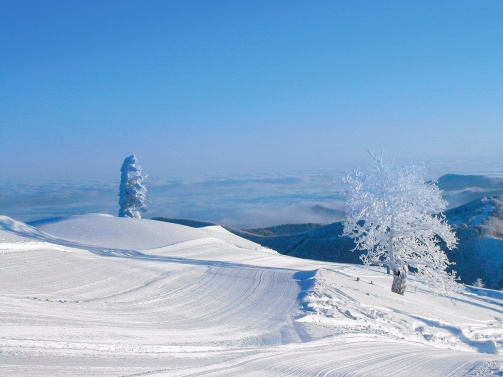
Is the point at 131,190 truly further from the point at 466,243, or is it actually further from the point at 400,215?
the point at 466,243

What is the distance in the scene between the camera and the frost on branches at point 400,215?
22.7m

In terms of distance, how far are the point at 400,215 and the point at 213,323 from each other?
13.4m

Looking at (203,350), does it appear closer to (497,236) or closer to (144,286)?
(144,286)

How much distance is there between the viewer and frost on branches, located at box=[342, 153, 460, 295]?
22.7 m

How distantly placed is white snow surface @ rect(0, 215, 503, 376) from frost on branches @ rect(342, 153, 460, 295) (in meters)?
1.68

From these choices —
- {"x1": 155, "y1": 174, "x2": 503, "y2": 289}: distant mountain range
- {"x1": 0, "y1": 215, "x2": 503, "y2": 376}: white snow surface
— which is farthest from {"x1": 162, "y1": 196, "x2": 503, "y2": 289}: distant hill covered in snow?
{"x1": 0, "y1": 215, "x2": 503, "y2": 376}: white snow surface

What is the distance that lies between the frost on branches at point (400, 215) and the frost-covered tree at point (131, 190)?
2763 centimetres

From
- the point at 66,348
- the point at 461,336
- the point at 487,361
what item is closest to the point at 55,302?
the point at 66,348

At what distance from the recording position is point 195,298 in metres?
15.2

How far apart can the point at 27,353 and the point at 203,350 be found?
323cm

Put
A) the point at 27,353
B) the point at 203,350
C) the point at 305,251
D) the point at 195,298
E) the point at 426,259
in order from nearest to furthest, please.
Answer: the point at 27,353 < the point at 203,350 < the point at 195,298 < the point at 426,259 < the point at 305,251

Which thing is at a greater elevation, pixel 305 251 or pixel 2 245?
pixel 2 245

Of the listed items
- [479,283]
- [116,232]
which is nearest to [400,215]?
[116,232]

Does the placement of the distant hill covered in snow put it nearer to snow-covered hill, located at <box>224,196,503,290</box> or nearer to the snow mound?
snow-covered hill, located at <box>224,196,503,290</box>
